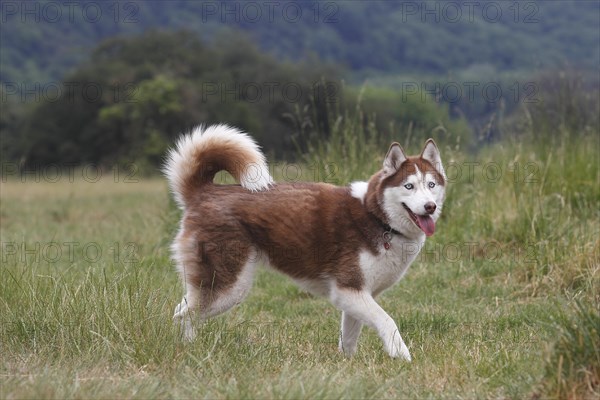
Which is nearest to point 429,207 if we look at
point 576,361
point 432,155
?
point 432,155

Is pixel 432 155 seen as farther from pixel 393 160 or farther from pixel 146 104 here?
pixel 146 104

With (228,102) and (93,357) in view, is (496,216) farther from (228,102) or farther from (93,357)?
(228,102)

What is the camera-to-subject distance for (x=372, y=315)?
17.0 feet

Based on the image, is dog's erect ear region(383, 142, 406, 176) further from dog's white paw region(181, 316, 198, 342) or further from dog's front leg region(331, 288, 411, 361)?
dog's white paw region(181, 316, 198, 342)

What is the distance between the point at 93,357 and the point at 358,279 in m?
1.72

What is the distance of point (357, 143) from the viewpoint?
1006 cm

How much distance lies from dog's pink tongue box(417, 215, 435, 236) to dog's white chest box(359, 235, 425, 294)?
0.67 feet

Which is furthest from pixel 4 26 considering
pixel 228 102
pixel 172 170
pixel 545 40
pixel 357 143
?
pixel 172 170

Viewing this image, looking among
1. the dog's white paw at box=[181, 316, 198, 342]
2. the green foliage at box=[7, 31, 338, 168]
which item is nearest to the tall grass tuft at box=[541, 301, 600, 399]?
the dog's white paw at box=[181, 316, 198, 342]

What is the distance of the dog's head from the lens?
5266 mm

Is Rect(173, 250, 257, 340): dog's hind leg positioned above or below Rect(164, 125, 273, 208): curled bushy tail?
below

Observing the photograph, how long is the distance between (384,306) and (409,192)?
193cm

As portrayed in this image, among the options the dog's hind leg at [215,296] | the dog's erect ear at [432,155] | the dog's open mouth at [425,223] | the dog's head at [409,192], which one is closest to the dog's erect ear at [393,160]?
the dog's head at [409,192]

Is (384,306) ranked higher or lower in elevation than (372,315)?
lower
